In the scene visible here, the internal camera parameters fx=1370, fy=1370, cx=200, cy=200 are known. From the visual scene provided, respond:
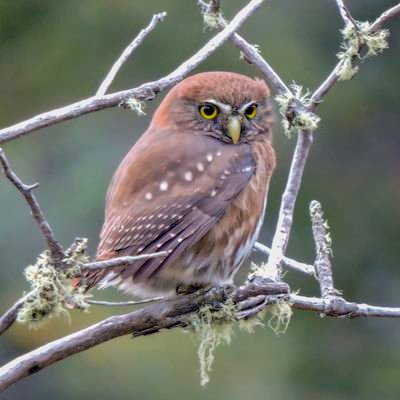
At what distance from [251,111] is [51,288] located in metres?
1.86

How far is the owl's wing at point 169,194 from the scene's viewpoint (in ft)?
15.0

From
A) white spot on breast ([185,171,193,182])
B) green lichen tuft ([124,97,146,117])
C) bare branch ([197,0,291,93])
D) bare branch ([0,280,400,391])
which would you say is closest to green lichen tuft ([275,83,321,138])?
bare branch ([197,0,291,93])

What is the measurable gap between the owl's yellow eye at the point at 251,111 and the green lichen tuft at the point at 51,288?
5.77 feet

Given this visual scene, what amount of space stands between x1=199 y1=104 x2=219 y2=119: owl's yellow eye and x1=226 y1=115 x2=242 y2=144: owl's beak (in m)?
0.08

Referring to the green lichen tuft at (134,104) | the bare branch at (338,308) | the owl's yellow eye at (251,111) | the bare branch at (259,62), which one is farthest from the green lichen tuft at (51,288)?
the owl's yellow eye at (251,111)

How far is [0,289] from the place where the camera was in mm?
11688

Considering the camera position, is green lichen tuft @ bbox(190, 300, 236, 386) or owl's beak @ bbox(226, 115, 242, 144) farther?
owl's beak @ bbox(226, 115, 242, 144)

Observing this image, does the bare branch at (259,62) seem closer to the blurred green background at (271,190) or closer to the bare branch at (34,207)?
the bare branch at (34,207)

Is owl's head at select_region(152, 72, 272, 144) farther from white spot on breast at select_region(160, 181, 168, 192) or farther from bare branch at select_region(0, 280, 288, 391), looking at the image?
bare branch at select_region(0, 280, 288, 391)

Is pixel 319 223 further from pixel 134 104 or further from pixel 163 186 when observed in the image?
pixel 134 104

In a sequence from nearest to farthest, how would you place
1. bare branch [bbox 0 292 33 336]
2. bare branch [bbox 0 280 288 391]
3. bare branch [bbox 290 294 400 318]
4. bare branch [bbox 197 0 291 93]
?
bare branch [bbox 0 292 33 336] → bare branch [bbox 0 280 288 391] → bare branch [bbox 290 294 400 318] → bare branch [bbox 197 0 291 93]

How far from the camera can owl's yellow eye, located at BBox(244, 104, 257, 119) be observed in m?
5.22

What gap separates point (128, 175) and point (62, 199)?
6757mm

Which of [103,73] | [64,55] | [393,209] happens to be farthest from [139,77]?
[393,209]
